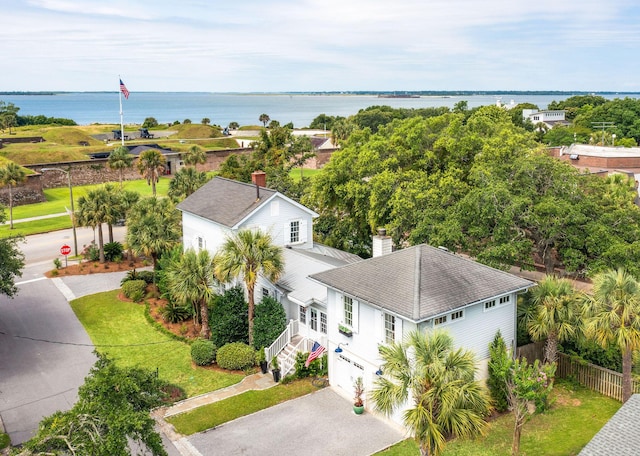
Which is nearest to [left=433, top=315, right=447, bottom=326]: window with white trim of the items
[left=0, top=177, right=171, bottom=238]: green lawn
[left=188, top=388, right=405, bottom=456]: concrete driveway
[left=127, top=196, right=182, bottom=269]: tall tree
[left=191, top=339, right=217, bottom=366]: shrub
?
[left=188, top=388, right=405, bottom=456]: concrete driveway

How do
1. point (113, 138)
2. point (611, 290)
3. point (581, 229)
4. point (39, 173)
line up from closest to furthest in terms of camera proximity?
point (611, 290) → point (581, 229) → point (39, 173) → point (113, 138)

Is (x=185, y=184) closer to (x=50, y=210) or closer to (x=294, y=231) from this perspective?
(x=294, y=231)

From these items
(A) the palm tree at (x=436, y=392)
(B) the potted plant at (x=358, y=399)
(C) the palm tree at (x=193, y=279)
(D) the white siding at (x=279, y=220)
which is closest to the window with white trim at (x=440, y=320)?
(A) the palm tree at (x=436, y=392)

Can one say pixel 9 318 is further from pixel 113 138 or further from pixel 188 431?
pixel 113 138

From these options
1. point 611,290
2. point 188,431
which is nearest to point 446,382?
point 611,290

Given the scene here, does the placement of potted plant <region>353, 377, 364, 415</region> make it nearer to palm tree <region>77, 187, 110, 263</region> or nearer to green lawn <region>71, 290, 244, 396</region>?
green lawn <region>71, 290, 244, 396</region>

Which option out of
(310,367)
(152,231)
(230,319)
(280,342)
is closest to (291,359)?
(310,367)

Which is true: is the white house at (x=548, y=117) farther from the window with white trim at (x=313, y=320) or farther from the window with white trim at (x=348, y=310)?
the window with white trim at (x=348, y=310)
